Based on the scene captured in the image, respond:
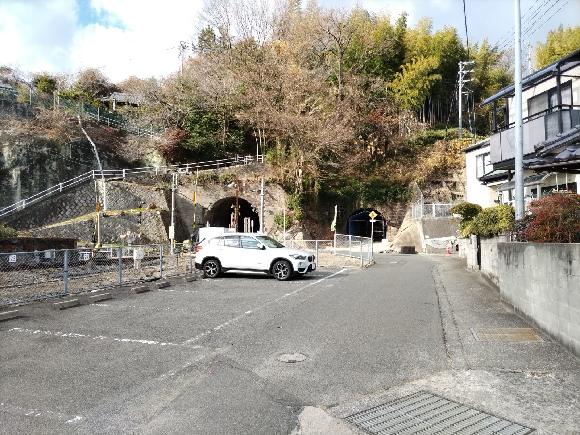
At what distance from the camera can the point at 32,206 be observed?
1275 inches

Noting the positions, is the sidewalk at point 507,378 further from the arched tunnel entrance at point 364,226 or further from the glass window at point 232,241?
the arched tunnel entrance at point 364,226

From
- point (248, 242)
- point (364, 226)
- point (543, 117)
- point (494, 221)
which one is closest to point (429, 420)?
point (248, 242)

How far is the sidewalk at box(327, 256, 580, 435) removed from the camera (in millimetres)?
4348

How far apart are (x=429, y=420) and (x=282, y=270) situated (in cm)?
1208

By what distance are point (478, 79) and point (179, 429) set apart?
58.8m

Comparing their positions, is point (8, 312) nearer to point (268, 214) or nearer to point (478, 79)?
point (268, 214)

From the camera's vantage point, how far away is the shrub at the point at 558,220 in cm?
770

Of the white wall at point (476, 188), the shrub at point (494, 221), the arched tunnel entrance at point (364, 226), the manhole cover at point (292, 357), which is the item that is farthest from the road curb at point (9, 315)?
the arched tunnel entrance at point (364, 226)

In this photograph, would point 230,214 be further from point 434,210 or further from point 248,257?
point 248,257

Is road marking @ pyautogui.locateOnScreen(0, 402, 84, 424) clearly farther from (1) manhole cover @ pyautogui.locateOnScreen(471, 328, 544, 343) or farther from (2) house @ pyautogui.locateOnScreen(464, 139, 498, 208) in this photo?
(2) house @ pyautogui.locateOnScreen(464, 139, 498, 208)

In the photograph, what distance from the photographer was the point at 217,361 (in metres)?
5.98

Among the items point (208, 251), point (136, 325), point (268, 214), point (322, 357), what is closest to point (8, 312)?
point (136, 325)

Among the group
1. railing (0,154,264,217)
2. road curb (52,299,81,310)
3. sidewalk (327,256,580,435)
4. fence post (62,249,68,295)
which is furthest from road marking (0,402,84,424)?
railing (0,154,264,217)

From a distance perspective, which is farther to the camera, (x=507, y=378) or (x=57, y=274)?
(x=57, y=274)
